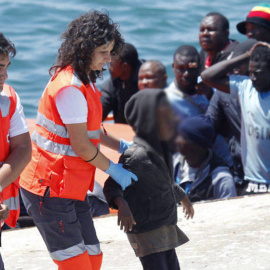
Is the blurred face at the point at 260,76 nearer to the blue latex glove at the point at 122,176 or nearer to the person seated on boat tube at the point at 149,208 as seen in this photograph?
the person seated on boat tube at the point at 149,208

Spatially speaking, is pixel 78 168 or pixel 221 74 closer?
pixel 78 168

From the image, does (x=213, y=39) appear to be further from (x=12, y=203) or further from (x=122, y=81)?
(x=12, y=203)

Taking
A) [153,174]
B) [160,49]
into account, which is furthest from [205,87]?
[160,49]

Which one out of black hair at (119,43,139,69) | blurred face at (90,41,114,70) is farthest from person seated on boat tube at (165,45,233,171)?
black hair at (119,43,139,69)

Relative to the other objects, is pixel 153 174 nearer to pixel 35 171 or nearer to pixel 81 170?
pixel 81 170

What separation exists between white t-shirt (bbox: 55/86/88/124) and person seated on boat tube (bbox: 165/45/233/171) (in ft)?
1.40

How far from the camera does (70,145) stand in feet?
11.2

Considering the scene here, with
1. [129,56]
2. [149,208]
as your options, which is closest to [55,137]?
[149,208]

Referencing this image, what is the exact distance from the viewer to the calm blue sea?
12.4m

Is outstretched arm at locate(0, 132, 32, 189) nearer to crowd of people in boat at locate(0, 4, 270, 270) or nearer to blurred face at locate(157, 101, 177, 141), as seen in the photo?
crowd of people in boat at locate(0, 4, 270, 270)

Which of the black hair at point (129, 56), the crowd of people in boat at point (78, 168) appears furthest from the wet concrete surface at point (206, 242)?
the black hair at point (129, 56)

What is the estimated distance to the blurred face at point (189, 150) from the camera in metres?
1.98

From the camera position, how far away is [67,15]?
14508 mm

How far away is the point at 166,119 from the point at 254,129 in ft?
10.3
